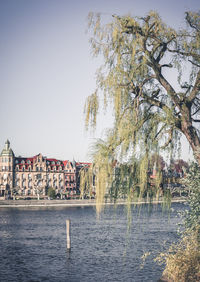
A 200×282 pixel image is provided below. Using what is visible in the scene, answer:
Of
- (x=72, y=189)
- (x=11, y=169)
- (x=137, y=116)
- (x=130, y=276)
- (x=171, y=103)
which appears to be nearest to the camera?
(x=137, y=116)

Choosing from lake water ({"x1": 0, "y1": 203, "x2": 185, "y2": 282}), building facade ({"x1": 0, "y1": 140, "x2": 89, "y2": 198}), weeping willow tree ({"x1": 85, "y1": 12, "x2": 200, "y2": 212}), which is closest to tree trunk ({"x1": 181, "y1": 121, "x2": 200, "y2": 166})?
weeping willow tree ({"x1": 85, "y1": 12, "x2": 200, "y2": 212})

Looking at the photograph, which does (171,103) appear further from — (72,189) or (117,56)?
(72,189)

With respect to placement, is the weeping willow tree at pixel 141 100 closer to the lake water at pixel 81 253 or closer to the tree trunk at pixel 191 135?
the tree trunk at pixel 191 135

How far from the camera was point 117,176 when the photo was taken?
9133 mm

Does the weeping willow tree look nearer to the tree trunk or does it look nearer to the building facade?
the tree trunk

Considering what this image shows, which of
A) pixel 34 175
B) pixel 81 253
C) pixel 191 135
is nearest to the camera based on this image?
pixel 191 135

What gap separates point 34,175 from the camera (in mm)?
136250

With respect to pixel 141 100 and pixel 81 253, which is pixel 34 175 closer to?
pixel 81 253

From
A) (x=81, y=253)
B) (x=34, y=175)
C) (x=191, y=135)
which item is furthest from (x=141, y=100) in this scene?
(x=34, y=175)

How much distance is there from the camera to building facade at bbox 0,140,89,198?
131m

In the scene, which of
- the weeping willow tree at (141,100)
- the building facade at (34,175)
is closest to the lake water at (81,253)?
the weeping willow tree at (141,100)

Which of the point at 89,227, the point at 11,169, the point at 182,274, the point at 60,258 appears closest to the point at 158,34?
the point at 182,274

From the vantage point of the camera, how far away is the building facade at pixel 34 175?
131m

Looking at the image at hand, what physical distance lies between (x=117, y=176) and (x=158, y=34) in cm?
412
